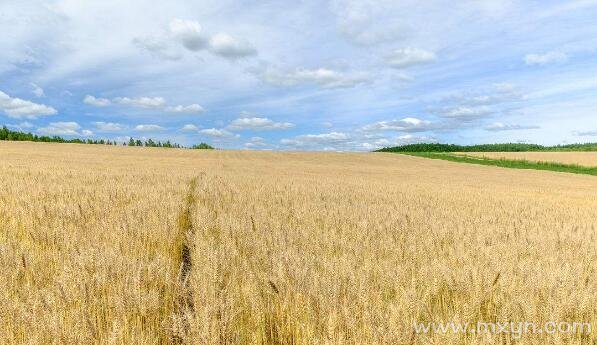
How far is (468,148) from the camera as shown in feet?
429

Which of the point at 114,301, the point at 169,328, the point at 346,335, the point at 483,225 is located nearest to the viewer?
the point at 346,335

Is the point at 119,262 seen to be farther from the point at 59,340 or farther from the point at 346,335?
the point at 346,335

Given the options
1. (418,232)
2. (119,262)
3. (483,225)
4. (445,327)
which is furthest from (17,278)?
(483,225)

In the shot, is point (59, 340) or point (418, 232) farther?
point (418, 232)

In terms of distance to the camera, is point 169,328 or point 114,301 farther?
point 114,301

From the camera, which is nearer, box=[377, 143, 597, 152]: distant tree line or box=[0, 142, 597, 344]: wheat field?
box=[0, 142, 597, 344]: wheat field

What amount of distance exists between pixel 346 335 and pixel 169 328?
A: 3.62 ft

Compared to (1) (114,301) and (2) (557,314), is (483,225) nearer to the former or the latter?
(2) (557,314)

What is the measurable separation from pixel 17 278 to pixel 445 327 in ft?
11.3

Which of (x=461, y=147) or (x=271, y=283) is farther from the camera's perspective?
(x=461, y=147)

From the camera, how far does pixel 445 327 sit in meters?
2.52

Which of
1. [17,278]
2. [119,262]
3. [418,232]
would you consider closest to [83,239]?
[17,278]

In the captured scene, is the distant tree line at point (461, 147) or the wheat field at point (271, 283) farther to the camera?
the distant tree line at point (461, 147)

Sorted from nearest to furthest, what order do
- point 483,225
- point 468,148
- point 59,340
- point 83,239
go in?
point 59,340 → point 83,239 → point 483,225 → point 468,148
